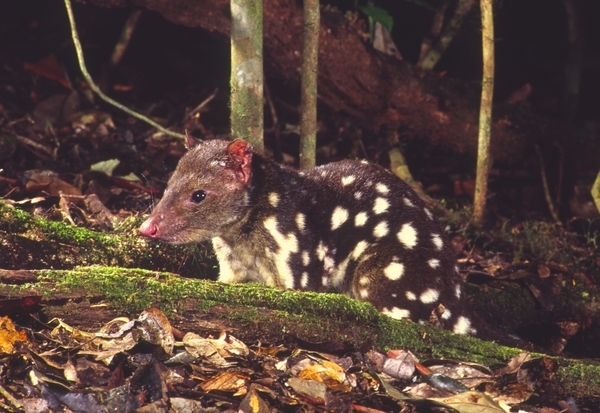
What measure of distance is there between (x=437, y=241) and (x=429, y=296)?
35 centimetres

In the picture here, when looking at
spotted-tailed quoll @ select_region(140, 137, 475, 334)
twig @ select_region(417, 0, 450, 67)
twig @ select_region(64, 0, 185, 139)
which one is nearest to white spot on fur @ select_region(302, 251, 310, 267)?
spotted-tailed quoll @ select_region(140, 137, 475, 334)

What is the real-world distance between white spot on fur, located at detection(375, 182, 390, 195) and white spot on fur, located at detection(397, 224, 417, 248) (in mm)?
249

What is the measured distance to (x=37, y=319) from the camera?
3727 millimetres

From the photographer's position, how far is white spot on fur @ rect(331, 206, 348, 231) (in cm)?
538

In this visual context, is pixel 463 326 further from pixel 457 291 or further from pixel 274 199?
pixel 274 199

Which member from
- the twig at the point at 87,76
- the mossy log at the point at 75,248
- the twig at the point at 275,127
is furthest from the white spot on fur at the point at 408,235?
the twig at the point at 275,127

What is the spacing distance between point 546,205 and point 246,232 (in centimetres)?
387

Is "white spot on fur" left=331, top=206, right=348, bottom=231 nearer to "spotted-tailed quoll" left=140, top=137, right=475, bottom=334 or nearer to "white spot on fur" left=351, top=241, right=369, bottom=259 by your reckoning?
"spotted-tailed quoll" left=140, top=137, right=475, bottom=334

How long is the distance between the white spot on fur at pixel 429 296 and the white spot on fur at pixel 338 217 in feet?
2.15

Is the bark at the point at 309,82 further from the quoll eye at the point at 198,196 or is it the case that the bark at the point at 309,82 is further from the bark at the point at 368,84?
the quoll eye at the point at 198,196

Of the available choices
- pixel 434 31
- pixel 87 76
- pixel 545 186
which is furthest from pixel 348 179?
pixel 434 31

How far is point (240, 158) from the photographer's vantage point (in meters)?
5.09

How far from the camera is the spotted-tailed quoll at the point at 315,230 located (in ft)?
16.8

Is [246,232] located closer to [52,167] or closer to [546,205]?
[52,167]
